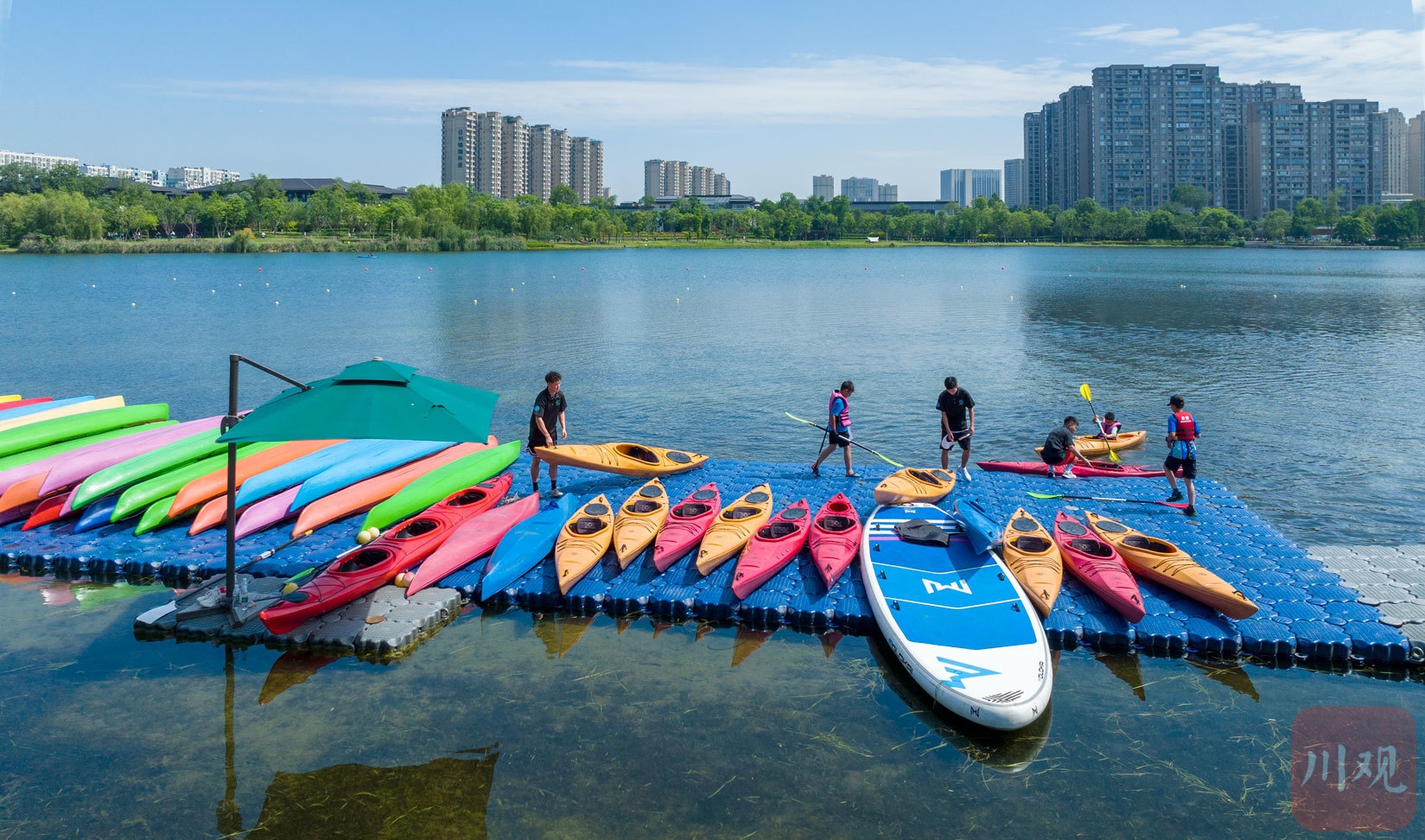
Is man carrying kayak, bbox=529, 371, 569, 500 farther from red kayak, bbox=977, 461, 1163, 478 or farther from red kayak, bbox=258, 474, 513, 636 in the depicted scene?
red kayak, bbox=977, 461, 1163, 478

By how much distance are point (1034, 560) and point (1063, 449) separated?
5916mm

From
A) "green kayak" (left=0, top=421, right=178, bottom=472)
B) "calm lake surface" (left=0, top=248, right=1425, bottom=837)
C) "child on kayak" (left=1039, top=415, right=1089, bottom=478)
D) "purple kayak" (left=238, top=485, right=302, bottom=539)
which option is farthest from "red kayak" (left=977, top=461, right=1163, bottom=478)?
"green kayak" (left=0, top=421, right=178, bottom=472)

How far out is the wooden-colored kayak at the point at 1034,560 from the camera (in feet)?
39.2

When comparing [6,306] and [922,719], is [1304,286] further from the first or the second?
[6,306]

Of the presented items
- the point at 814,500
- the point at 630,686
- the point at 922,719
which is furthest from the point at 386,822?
the point at 814,500

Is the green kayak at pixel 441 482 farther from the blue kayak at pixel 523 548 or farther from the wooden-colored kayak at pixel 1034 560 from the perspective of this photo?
the wooden-colored kayak at pixel 1034 560

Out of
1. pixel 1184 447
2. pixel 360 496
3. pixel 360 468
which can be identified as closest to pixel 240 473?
pixel 360 468

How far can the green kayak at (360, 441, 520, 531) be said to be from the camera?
1512 centimetres

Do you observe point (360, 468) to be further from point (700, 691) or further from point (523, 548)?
point (700, 691)

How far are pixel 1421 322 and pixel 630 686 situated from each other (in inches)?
2361

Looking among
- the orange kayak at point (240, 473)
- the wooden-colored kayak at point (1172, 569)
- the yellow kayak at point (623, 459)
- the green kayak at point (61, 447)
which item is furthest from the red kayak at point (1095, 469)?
the green kayak at point (61, 447)

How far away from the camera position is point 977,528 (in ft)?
42.7

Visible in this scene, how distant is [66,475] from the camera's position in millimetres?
16141

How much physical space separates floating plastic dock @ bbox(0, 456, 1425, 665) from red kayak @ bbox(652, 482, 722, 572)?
196mm
